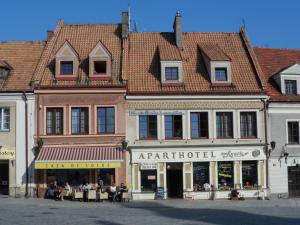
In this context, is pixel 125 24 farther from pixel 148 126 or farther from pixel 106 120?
pixel 148 126

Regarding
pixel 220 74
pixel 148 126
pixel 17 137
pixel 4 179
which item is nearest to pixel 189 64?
pixel 220 74

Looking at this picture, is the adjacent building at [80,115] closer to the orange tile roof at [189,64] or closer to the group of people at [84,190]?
the group of people at [84,190]

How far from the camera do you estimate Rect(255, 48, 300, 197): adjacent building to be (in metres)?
39.8

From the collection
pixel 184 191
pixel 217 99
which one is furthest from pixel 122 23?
pixel 184 191

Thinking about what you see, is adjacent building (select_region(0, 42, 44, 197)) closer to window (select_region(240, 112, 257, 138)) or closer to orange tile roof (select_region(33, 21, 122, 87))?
orange tile roof (select_region(33, 21, 122, 87))

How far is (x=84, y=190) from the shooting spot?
121 feet

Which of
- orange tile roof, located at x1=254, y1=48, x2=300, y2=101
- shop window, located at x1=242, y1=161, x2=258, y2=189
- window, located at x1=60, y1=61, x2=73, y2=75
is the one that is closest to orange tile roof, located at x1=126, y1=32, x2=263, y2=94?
orange tile roof, located at x1=254, y1=48, x2=300, y2=101

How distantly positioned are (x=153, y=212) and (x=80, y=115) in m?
11.3

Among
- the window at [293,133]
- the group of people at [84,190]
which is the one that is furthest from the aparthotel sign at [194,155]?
the window at [293,133]

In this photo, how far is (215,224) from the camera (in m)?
24.3

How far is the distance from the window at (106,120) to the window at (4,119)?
6.60 m

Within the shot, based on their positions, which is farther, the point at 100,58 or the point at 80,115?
the point at 100,58

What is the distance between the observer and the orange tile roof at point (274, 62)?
134 ft

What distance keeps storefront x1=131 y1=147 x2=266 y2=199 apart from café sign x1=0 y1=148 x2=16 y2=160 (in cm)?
857
